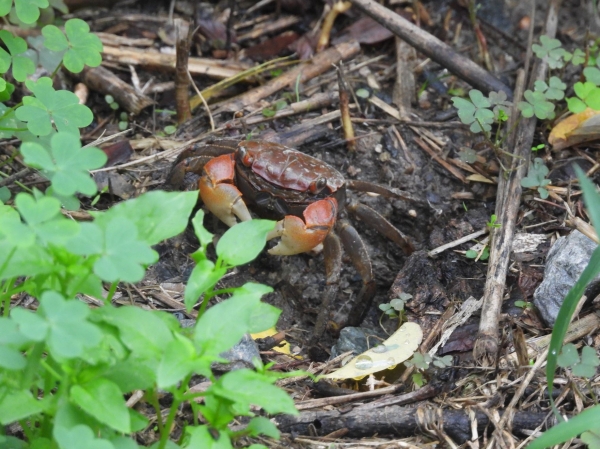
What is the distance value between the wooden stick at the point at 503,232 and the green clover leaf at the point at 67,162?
1740mm

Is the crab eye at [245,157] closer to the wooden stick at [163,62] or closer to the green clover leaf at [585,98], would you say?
the wooden stick at [163,62]

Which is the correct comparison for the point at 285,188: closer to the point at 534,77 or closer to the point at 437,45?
the point at 437,45

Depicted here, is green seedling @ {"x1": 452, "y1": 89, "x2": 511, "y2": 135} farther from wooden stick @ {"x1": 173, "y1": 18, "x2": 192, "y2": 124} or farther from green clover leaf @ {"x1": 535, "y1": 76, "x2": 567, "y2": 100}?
wooden stick @ {"x1": 173, "y1": 18, "x2": 192, "y2": 124}

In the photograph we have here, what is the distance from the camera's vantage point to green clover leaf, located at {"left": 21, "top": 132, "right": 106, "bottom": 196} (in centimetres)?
192

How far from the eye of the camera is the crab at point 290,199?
3.43m

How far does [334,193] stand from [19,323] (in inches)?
84.9

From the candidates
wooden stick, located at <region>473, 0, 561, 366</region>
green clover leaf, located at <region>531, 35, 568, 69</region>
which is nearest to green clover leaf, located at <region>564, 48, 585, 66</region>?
green clover leaf, located at <region>531, 35, 568, 69</region>

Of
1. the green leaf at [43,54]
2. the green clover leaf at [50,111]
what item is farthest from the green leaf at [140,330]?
the green leaf at [43,54]

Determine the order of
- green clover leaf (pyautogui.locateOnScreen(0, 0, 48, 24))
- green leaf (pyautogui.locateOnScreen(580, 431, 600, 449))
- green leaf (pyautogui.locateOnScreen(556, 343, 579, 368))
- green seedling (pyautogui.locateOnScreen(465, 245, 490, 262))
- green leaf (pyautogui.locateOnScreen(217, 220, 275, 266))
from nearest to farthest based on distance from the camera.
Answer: green leaf (pyautogui.locateOnScreen(217, 220, 275, 266)) < green leaf (pyautogui.locateOnScreen(580, 431, 600, 449)) < green leaf (pyautogui.locateOnScreen(556, 343, 579, 368)) < green clover leaf (pyautogui.locateOnScreen(0, 0, 48, 24)) < green seedling (pyautogui.locateOnScreen(465, 245, 490, 262))

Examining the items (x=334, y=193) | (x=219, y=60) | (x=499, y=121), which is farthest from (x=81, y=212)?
(x=499, y=121)

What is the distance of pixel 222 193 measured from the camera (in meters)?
3.51

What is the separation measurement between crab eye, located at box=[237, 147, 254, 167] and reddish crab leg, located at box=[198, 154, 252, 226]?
3.8 inches

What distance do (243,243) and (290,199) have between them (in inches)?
59.6

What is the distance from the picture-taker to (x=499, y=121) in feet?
12.1
